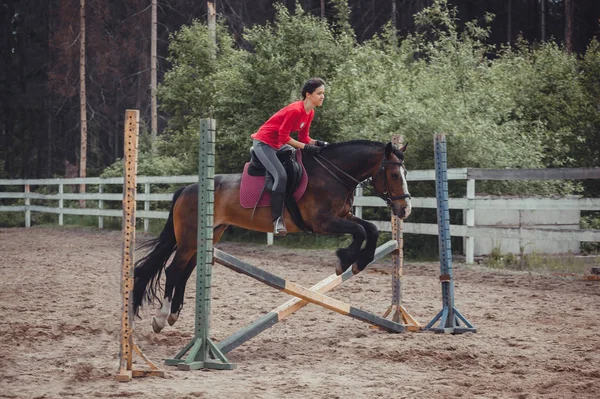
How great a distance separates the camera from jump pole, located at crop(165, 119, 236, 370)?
593cm

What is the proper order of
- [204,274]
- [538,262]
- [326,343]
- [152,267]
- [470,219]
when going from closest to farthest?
[204,274]
[326,343]
[152,267]
[538,262]
[470,219]

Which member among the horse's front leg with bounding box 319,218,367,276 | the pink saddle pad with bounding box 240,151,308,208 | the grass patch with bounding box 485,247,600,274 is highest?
the pink saddle pad with bounding box 240,151,308,208

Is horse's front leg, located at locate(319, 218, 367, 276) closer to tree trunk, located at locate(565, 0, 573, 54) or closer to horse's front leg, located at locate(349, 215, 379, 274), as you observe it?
horse's front leg, located at locate(349, 215, 379, 274)

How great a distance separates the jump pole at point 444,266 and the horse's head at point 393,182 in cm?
54

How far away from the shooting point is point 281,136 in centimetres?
733

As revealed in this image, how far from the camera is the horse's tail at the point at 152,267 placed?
23.7 feet

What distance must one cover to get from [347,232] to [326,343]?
42.3 inches

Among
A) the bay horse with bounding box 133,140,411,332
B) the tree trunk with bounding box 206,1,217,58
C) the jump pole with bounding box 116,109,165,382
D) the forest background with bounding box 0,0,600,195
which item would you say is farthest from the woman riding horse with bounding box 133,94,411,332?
the tree trunk with bounding box 206,1,217,58

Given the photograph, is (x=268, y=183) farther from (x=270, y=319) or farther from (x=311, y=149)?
(x=270, y=319)

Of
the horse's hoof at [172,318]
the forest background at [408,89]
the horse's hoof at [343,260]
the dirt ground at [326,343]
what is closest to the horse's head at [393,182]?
the horse's hoof at [343,260]

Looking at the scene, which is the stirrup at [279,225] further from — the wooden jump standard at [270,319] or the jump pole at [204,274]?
the jump pole at [204,274]

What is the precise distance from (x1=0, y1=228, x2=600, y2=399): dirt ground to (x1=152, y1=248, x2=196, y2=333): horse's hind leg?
0.65 ft

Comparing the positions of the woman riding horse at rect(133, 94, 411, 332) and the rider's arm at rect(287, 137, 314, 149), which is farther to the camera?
the rider's arm at rect(287, 137, 314, 149)

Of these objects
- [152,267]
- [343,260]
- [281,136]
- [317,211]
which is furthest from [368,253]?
[152,267]
